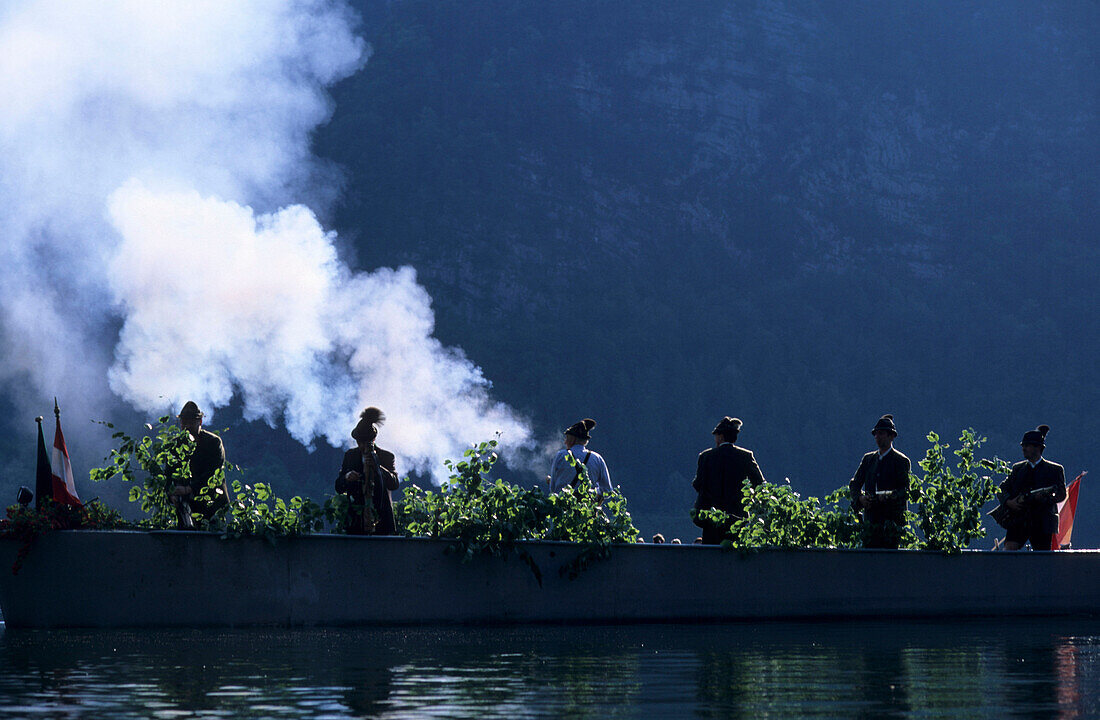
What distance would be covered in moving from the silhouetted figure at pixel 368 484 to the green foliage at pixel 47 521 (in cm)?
210

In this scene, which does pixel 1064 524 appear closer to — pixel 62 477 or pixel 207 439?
pixel 207 439

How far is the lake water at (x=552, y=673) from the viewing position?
7531mm

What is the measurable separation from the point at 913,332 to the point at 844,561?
81756 mm

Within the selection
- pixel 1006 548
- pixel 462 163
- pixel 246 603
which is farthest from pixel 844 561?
pixel 462 163

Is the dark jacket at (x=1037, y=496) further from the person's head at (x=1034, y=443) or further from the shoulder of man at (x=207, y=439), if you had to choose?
the shoulder of man at (x=207, y=439)

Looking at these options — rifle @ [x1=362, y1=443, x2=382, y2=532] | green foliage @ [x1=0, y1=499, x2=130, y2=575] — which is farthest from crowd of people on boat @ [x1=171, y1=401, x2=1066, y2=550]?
green foliage @ [x1=0, y1=499, x2=130, y2=575]

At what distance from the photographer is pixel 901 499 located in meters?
15.8

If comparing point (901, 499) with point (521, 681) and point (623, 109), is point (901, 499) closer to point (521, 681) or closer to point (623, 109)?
point (521, 681)

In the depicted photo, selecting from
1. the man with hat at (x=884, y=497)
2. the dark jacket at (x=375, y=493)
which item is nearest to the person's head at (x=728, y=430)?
the man with hat at (x=884, y=497)

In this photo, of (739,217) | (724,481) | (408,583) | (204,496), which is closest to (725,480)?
(724,481)

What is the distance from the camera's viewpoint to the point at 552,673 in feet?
31.1

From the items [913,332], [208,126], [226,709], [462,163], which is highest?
[462,163]

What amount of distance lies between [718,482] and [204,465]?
5.18 metres

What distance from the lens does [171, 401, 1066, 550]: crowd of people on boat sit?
1403 cm
